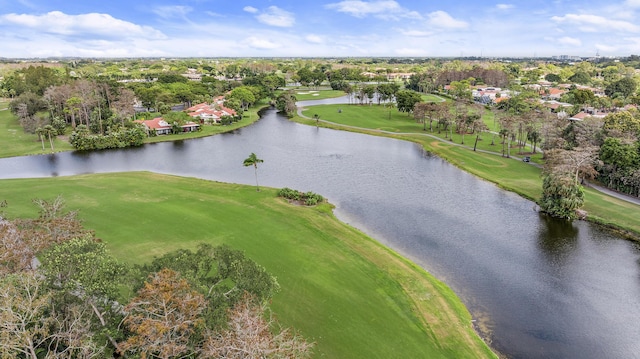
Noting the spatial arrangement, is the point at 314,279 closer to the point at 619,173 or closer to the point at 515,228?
the point at 515,228

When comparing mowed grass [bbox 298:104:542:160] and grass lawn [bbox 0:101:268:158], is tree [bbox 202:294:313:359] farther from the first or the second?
grass lawn [bbox 0:101:268:158]

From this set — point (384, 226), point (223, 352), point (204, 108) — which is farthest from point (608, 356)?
point (204, 108)

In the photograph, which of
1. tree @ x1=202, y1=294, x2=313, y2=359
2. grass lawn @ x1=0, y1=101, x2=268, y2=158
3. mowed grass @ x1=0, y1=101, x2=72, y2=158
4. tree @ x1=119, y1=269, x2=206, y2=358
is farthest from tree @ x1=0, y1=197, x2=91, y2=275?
grass lawn @ x1=0, y1=101, x2=268, y2=158

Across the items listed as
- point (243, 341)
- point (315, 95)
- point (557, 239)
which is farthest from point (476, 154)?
point (315, 95)

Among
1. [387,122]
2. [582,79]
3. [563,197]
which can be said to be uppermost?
[582,79]

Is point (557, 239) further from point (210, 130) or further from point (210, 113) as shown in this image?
point (210, 113)

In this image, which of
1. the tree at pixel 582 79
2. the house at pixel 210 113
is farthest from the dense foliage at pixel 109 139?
the tree at pixel 582 79
